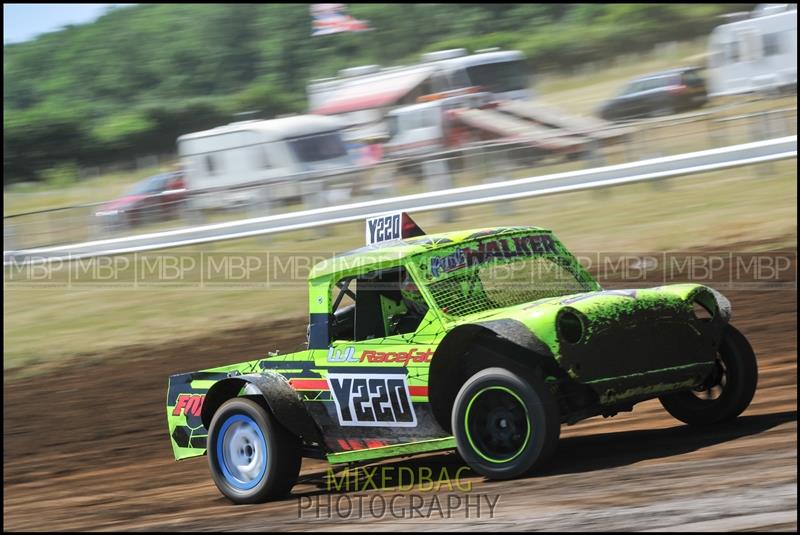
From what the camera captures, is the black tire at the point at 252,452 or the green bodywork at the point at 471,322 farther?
the black tire at the point at 252,452

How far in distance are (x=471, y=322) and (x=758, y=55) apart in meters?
12.5

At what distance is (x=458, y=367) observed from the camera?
20.6 feet

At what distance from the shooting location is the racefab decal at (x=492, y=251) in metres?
6.65

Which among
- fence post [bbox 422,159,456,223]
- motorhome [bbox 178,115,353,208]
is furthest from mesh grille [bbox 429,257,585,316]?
motorhome [bbox 178,115,353,208]

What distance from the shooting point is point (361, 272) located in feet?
22.3

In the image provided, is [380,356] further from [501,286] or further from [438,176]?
[438,176]

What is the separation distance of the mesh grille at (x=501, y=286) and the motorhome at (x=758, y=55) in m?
10.5

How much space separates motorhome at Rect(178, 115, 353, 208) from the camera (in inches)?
727

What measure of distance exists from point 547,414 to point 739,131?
936cm

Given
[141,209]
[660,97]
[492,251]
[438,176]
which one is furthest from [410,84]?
[492,251]

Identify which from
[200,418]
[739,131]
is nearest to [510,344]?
[200,418]

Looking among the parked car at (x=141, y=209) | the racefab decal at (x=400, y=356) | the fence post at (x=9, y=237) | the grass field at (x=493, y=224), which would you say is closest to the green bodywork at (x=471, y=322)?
the racefab decal at (x=400, y=356)

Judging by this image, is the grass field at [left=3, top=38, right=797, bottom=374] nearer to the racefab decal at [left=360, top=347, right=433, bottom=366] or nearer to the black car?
the black car

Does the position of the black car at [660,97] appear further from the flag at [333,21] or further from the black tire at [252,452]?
the black tire at [252,452]
